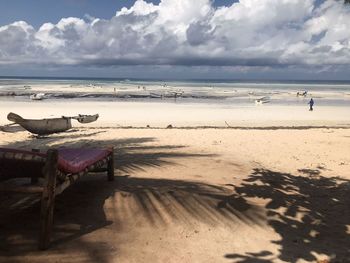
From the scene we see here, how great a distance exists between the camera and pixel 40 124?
1534 centimetres

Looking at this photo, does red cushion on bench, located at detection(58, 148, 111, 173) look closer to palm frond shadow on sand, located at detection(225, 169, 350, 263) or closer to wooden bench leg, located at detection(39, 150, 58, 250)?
wooden bench leg, located at detection(39, 150, 58, 250)

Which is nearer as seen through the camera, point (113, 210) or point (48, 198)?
point (48, 198)

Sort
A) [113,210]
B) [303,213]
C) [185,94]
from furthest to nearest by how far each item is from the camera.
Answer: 1. [185,94]
2. [303,213]
3. [113,210]

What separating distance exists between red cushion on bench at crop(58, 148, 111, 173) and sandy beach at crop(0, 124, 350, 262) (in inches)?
23.4

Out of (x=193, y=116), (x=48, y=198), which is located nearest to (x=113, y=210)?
(x=48, y=198)

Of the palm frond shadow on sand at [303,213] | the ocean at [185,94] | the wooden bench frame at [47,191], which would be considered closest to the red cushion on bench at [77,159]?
the wooden bench frame at [47,191]

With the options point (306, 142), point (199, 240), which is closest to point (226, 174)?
point (199, 240)

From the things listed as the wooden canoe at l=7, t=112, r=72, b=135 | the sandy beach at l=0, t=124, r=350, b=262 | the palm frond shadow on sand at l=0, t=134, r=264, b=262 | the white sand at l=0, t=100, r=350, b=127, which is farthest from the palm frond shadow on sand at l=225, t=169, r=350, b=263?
the white sand at l=0, t=100, r=350, b=127

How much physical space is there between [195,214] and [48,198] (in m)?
2.26

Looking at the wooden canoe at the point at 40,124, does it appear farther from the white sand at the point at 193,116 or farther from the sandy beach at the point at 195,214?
the sandy beach at the point at 195,214

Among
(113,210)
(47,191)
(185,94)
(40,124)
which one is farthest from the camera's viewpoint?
(185,94)

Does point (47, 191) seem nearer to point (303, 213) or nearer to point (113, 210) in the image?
point (113, 210)

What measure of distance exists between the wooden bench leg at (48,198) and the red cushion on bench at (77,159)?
0.32 m

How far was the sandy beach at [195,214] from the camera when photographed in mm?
5109
